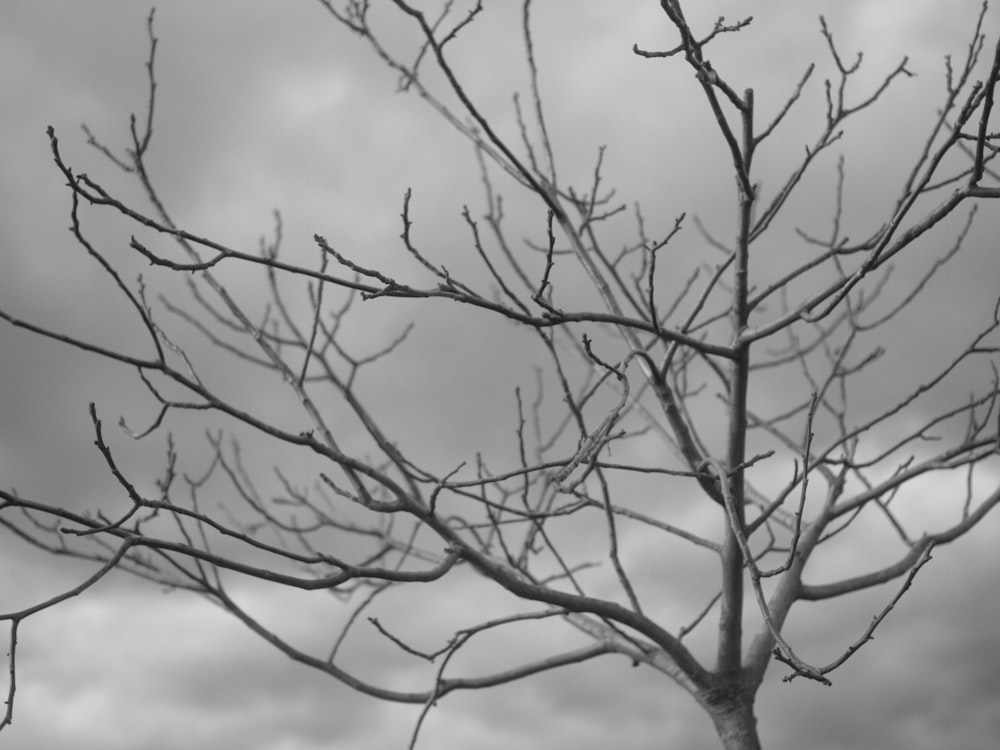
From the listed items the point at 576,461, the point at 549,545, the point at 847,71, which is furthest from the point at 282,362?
the point at 847,71

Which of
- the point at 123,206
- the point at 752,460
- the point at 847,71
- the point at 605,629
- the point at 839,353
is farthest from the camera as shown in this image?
the point at 839,353

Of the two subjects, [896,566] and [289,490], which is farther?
Answer: [289,490]

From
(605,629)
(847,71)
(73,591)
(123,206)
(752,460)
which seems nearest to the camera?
(73,591)

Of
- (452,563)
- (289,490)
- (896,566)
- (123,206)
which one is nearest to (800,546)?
(896,566)

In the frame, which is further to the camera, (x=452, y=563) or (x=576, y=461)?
(x=452, y=563)

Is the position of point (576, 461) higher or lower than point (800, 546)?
lower

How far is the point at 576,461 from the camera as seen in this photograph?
8.83ft

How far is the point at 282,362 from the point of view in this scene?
401 centimetres

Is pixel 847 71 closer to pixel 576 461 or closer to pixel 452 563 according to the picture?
pixel 576 461

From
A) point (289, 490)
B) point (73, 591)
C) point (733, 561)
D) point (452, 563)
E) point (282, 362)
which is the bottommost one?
point (73, 591)

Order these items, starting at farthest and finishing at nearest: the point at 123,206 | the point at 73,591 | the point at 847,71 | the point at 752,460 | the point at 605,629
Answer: the point at 605,629, the point at 847,71, the point at 752,460, the point at 123,206, the point at 73,591

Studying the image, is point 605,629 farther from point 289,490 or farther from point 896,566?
point 289,490

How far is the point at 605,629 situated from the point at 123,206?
278cm

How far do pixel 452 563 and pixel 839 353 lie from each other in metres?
2.86
